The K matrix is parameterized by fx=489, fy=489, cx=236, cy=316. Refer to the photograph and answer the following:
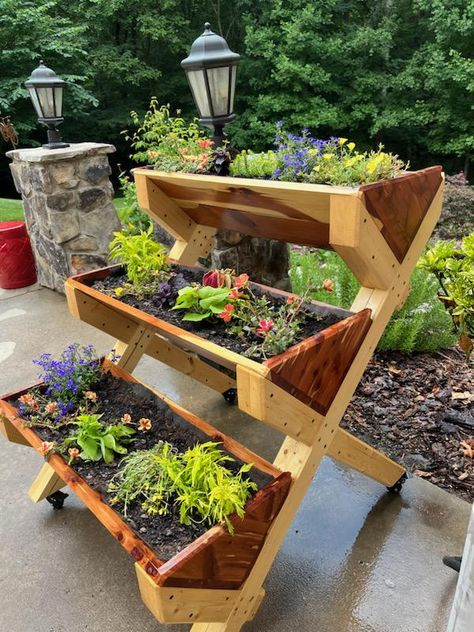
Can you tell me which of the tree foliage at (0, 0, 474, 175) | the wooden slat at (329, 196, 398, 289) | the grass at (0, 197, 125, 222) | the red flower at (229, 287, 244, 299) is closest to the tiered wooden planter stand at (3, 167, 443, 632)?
the wooden slat at (329, 196, 398, 289)

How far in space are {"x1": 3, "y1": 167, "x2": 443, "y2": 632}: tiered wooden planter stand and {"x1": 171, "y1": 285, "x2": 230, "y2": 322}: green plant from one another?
9 cm

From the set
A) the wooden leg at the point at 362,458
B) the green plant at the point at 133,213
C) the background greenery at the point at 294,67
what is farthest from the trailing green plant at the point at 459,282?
Result: the background greenery at the point at 294,67

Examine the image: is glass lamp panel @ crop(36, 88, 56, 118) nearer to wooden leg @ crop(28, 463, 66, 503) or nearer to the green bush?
the green bush

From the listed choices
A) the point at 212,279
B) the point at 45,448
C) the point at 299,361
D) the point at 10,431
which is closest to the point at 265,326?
the point at 299,361

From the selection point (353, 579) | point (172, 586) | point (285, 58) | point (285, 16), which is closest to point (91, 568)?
point (172, 586)

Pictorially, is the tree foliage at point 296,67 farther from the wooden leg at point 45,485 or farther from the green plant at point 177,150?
the wooden leg at point 45,485

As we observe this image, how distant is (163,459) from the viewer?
4.76 ft

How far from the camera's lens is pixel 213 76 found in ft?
5.98

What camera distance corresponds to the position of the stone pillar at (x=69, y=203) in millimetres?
3579

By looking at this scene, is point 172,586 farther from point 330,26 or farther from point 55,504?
point 330,26

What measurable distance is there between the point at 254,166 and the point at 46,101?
8.45 ft

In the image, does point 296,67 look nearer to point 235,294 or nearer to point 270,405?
point 235,294

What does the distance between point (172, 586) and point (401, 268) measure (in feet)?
3.55

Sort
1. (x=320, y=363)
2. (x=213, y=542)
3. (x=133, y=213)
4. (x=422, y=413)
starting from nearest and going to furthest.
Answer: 1. (x=213, y=542)
2. (x=320, y=363)
3. (x=422, y=413)
4. (x=133, y=213)
